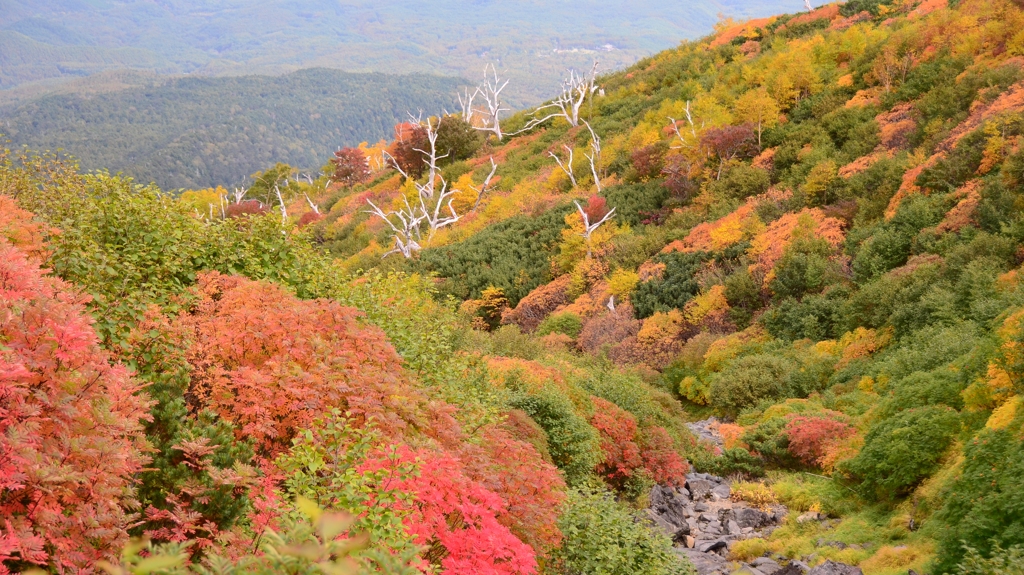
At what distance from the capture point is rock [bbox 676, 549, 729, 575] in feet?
31.9

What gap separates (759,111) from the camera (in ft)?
99.7

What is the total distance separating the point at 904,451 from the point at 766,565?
8.50ft

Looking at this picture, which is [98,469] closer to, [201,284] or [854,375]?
[201,284]

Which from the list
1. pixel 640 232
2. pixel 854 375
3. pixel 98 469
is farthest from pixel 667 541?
pixel 640 232

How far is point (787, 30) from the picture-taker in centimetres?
4209

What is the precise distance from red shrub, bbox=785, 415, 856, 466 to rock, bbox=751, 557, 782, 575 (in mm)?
3781

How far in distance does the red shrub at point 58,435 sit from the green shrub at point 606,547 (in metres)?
4.95

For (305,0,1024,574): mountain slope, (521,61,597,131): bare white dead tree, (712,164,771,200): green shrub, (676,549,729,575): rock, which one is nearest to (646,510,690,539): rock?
(305,0,1024,574): mountain slope

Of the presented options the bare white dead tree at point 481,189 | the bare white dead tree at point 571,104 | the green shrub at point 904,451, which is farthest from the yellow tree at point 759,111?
the green shrub at point 904,451

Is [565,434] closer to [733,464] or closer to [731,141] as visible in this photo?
[733,464]

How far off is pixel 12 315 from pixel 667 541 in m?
7.38

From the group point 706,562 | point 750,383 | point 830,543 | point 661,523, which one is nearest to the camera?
point 830,543

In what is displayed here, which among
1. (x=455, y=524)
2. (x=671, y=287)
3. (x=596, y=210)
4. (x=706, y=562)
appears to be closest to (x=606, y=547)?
(x=706, y=562)

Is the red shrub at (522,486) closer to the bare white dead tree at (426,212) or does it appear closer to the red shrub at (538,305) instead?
the red shrub at (538,305)
